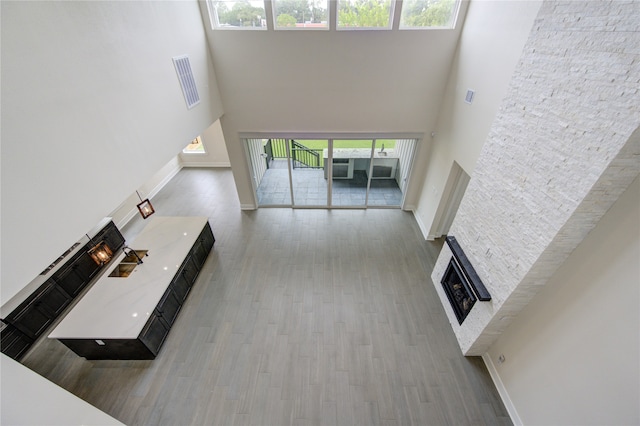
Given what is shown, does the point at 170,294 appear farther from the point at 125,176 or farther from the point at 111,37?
the point at 111,37

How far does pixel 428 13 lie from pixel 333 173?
13.2 feet

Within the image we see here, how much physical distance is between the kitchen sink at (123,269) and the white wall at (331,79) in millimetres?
3382

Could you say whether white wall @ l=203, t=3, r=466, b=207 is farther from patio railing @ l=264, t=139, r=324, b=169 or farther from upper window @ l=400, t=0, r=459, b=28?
patio railing @ l=264, t=139, r=324, b=169

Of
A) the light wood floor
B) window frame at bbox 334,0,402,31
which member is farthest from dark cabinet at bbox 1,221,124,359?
window frame at bbox 334,0,402,31

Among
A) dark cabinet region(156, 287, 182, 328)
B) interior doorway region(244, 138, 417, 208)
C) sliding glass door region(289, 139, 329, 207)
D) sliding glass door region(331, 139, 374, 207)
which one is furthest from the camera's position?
sliding glass door region(289, 139, 329, 207)

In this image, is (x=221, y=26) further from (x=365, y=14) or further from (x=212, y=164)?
(x=212, y=164)

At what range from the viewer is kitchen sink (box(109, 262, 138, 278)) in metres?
4.32

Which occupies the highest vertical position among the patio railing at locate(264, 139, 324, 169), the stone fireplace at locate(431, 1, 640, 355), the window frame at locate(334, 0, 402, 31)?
the window frame at locate(334, 0, 402, 31)

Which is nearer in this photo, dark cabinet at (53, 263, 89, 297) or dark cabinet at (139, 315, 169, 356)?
dark cabinet at (139, 315, 169, 356)

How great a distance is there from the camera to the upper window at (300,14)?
14.7ft

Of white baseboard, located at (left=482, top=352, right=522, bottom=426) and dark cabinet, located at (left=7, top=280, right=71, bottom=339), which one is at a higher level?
dark cabinet, located at (left=7, top=280, right=71, bottom=339)

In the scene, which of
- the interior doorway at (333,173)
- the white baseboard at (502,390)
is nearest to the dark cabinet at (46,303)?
the interior doorway at (333,173)

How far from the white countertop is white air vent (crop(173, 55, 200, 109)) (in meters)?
2.53

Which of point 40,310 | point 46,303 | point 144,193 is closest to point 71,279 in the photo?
point 46,303
